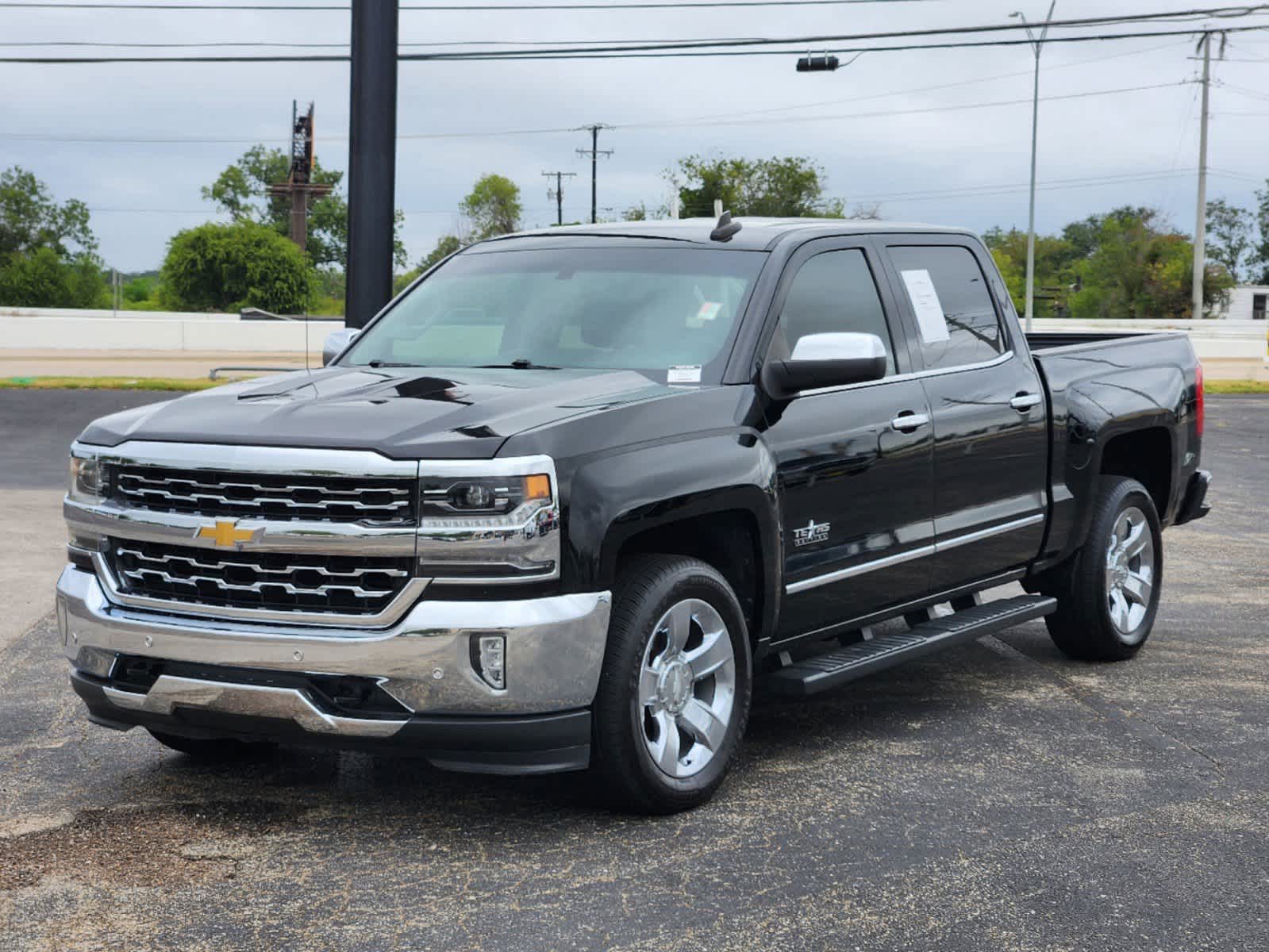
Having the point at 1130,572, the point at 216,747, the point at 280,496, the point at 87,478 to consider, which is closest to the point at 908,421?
the point at 1130,572

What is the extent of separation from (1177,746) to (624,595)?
242 cm

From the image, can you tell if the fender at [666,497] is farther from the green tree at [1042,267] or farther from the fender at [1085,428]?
the green tree at [1042,267]

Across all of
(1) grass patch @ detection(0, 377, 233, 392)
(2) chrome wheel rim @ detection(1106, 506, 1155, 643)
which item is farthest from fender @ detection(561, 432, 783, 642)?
(1) grass patch @ detection(0, 377, 233, 392)

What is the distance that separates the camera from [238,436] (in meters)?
4.75

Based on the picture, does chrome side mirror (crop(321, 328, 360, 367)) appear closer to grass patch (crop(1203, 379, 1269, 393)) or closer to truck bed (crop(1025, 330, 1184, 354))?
truck bed (crop(1025, 330, 1184, 354))

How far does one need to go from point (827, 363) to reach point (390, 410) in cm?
147

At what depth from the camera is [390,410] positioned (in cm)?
492

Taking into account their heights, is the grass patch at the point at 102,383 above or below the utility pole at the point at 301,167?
below

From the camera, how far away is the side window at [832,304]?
5875 millimetres

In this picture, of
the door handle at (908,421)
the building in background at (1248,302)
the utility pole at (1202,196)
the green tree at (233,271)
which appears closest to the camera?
the door handle at (908,421)

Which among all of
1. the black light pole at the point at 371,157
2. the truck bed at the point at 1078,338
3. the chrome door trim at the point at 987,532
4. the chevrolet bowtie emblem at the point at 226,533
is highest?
the black light pole at the point at 371,157

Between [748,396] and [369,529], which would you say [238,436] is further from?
[748,396]

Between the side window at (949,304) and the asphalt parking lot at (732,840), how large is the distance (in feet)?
4.80

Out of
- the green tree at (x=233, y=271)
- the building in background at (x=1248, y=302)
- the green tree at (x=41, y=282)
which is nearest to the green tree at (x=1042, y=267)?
the building in background at (x=1248, y=302)
